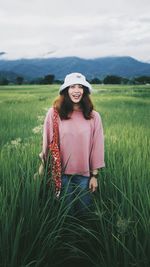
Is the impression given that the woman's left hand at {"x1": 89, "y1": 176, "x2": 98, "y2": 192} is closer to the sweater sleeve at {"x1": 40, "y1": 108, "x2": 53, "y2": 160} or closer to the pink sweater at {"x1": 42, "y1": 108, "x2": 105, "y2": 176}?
the pink sweater at {"x1": 42, "y1": 108, "x2": 105, "y2": 176}

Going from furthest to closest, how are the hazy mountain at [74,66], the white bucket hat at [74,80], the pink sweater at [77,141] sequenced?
the hazy mountain at [74,66] < the pink sweater at [77,141] < the white bucket hat at [74,80]

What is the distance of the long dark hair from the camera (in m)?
3.27

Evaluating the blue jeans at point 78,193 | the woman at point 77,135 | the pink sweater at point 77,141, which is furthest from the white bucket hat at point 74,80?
the blue jeans at point 78,193

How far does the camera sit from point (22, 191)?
3115mm

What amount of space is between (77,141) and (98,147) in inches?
6.0

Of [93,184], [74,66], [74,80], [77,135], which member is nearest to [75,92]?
[74,80]

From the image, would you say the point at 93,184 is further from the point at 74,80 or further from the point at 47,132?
the point at 74,80

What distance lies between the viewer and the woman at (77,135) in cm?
327

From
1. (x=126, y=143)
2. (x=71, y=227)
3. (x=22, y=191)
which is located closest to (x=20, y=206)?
(x=22, y=191)

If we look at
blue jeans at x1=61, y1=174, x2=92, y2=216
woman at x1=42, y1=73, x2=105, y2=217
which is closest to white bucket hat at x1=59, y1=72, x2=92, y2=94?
woman at x1=42, y1=73, x2=105, y2=217

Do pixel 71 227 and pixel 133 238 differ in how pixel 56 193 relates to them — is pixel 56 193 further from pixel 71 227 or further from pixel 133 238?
pixel 133 238

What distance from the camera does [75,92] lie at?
323 centimetres

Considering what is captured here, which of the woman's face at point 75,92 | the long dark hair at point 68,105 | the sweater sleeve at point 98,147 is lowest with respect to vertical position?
the sweater sleeve at point 98,147

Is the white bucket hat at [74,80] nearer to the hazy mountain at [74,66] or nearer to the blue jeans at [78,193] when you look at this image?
the blue jeans at [78,193]
